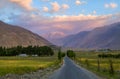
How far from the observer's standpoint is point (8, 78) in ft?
128

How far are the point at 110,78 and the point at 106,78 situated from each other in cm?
43

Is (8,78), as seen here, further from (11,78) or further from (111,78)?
(111,78)

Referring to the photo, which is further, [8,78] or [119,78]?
[8,78]

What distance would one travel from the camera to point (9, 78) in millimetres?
38875

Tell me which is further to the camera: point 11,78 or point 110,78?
point 11,78

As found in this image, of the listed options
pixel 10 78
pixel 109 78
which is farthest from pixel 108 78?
pixel 10 78

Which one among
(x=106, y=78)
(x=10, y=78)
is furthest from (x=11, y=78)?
(x=106, y=78)

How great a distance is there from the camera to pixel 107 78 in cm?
3238

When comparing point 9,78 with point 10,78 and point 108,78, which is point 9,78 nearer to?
point 10,78

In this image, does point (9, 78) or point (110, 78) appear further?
point (9, 78)

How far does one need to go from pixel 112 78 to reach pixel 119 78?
1140mm

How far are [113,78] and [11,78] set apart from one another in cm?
1394

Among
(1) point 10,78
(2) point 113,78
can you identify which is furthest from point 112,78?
(1) point 10,78

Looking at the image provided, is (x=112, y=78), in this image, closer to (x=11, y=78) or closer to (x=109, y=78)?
(x=109, y=78)
